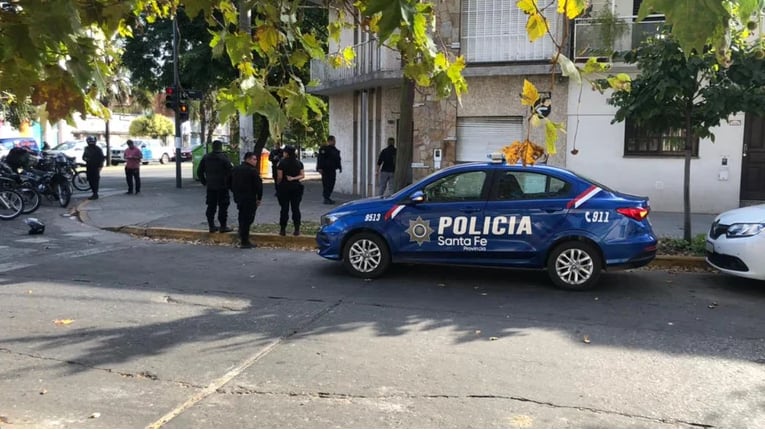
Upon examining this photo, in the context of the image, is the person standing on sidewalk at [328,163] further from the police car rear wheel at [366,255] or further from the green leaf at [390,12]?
the green leaf at [390,12]

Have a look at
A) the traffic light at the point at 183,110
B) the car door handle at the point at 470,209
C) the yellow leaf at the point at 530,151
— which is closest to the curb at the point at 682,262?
the car door handle at the point at 470,209

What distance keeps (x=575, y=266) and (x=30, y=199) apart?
40.8ft

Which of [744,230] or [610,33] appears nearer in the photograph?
[744,230]

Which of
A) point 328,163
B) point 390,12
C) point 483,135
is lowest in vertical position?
point 328,163

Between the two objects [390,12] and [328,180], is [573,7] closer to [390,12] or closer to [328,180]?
[390,12]

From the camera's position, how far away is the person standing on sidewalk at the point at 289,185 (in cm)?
1099

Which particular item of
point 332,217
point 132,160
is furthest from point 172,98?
point 332,217

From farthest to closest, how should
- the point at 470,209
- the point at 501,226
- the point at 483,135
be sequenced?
the point at 483,135
the point at 470,209
the point at 501,226

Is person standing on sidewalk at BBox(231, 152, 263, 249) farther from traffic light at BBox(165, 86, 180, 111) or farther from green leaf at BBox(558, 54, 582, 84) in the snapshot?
traffic light at BBox(165, 86, 180, 111)

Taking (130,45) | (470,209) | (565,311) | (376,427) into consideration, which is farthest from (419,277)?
(130,45)

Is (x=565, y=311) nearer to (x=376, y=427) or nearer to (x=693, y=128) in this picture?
(x=376, y=427)

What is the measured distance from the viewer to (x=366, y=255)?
8.07 meters

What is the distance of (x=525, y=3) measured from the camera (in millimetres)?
3070

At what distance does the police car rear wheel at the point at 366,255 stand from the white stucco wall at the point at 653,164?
7.64 meters
